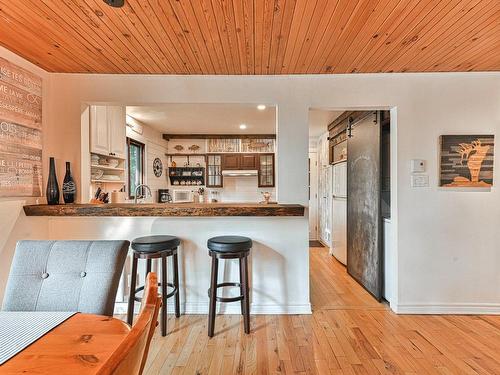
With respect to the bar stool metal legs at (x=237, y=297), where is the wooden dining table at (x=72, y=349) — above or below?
above

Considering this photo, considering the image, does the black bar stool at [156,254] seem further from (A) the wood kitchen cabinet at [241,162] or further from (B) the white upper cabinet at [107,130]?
(A) the wood kitchen cabinet at [241,162]

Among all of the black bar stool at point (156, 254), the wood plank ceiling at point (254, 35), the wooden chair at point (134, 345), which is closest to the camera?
the wooden chair at point (134, 345)

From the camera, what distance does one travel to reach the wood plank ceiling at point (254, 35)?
1679 millimetres

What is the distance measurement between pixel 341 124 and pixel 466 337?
300 centimetres

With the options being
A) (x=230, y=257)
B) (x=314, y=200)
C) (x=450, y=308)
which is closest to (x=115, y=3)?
(x=230, y=257)

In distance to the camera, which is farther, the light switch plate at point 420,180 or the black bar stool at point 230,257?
the light switch plate at point 420,180

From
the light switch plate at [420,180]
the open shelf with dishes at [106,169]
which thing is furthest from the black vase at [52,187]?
the light switch plate at [420,180]

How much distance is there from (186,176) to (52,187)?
3.84m

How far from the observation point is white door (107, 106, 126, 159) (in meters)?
3.63

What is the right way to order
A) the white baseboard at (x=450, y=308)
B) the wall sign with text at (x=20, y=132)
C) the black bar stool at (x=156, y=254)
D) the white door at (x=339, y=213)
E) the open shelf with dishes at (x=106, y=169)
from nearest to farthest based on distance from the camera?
1. the wall sign with text at (x=20, y=132)
2. the black bar stool at (x=156, y=254)
3. the white baseboard at (x=450, y=308)
4. the open shelf with dishes at (x=106, y=169)
5. the white door at (x=339, y=213)

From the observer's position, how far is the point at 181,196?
614 centimetres

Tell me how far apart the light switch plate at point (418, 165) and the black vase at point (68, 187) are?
10.8ft

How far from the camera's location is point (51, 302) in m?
1.23

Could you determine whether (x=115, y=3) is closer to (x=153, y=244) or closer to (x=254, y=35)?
(x=254, y=35)
